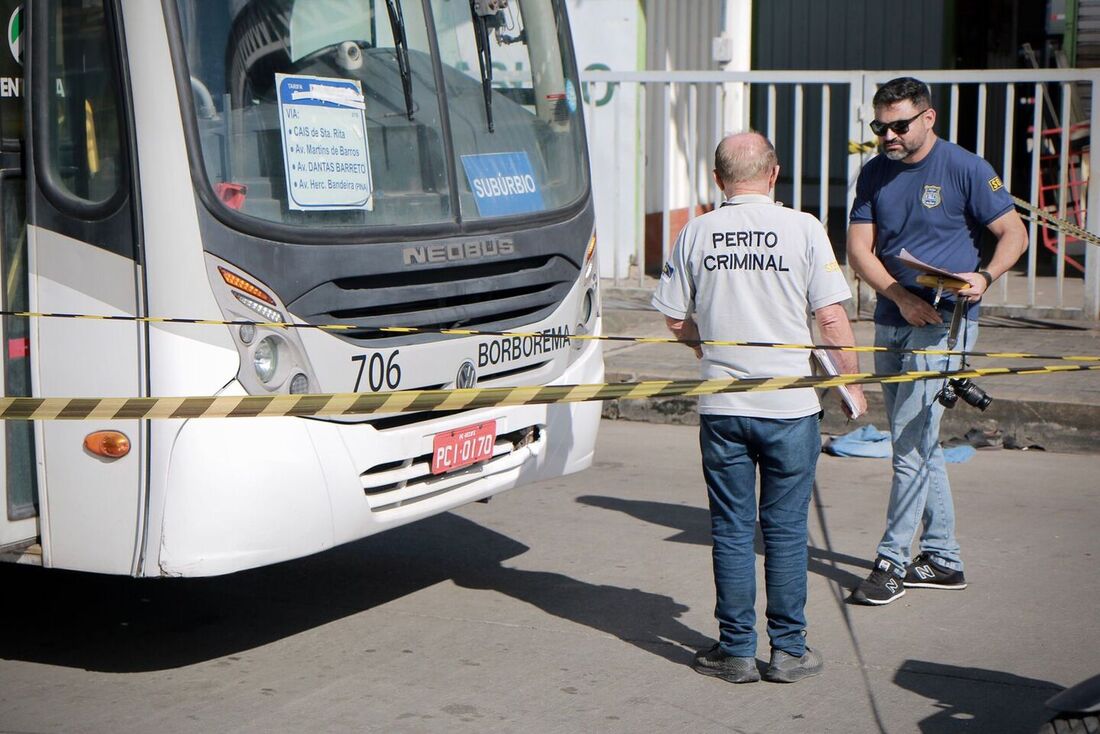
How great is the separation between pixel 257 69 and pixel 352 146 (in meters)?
0.42

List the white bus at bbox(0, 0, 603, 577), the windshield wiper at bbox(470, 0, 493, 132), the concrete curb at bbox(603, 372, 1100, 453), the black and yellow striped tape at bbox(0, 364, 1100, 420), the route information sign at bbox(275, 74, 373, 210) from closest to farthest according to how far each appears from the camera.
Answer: the black and yellow striped tape at bbox(0, 364, 1100, 420) → the white bus at bbox(0, 0, 603, 577) → the route information sign at bbox(275, 74, 373, 210) → the windshield wiper at bbox(470, 0, 493, 132) → the concrete curb at bbox(603, 372, 1100, 453)

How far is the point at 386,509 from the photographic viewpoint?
4.87 meters

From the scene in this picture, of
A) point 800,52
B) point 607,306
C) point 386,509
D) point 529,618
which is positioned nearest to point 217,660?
point 386,509

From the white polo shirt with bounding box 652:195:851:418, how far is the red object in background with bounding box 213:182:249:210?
1.43 meters

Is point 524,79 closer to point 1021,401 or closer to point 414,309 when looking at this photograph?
point 414,309

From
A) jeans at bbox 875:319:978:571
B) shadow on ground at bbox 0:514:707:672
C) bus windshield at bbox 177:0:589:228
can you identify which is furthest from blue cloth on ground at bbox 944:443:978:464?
bus windshield at bbox 177:0:589:228

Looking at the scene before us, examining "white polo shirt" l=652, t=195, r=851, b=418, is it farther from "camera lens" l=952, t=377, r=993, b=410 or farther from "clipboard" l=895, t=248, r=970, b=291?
"camera lens" l=952, t=377, r=993, b=410

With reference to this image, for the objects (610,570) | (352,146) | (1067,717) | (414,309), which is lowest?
(610,570)

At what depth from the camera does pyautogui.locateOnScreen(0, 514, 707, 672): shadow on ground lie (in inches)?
200

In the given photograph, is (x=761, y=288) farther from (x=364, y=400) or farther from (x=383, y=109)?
(x=383, y=109)

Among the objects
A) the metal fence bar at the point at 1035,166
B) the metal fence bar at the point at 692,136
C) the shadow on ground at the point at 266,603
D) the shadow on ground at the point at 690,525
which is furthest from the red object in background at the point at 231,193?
the metal fence bar at the point at 1035,166

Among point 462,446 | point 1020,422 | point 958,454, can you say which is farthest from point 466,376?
point 1020,422

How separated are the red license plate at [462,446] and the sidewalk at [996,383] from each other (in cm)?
372

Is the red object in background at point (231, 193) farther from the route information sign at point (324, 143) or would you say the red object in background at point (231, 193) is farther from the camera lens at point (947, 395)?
the camera lens at point (947, 395)
